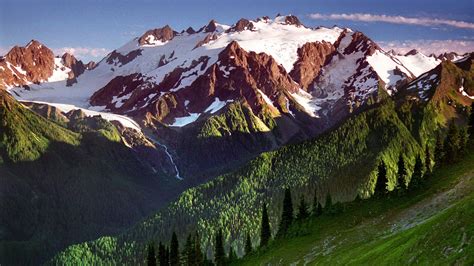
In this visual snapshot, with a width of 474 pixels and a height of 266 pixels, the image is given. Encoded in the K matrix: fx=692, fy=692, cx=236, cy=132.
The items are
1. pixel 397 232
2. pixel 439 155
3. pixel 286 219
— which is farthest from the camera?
pixel 286 219

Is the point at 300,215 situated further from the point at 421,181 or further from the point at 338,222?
the point at 421,181

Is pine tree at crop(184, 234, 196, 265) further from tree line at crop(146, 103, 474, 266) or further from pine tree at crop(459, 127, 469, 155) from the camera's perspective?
pine tree at crop(459, 127, 469, 155)

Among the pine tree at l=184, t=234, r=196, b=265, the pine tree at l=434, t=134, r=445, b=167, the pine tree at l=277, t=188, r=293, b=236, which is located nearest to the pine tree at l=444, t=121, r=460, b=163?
the pine tree at l=434, t=134, r=445, b=167

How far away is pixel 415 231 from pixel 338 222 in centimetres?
5742

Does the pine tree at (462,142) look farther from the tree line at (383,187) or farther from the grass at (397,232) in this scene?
the grass at (397,232)

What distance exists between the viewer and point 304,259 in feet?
397

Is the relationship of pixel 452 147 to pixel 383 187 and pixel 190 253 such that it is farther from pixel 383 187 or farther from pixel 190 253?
pixel 190 253

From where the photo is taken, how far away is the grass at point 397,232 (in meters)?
69.1

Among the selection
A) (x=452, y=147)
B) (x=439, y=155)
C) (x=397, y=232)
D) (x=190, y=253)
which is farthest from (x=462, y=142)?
(x=190, y=253)

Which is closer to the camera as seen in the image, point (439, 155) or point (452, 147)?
point (452, 147)

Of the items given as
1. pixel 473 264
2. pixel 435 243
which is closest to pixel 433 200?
pixel 435 243

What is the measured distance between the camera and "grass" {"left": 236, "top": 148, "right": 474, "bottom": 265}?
6912cm

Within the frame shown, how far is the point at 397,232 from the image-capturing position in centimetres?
10162

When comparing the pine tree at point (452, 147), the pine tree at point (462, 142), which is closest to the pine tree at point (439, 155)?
the pine tree at point (452, 147)
